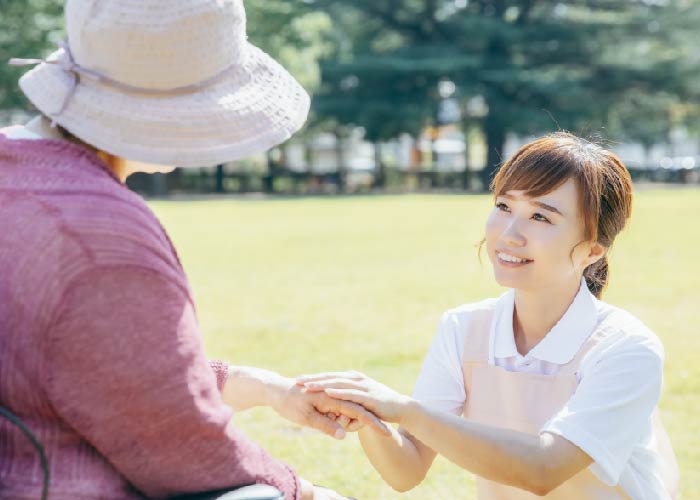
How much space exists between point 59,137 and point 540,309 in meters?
1.55

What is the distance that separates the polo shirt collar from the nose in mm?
213

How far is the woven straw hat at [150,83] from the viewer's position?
5.82 feet

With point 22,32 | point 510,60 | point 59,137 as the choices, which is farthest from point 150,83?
point 510,60

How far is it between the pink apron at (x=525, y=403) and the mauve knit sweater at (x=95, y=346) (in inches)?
48.0

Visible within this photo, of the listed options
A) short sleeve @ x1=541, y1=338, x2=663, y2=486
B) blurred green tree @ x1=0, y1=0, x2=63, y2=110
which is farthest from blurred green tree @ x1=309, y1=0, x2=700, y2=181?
short sleeve @ x1=541, y1=338, x2=663, y2=486

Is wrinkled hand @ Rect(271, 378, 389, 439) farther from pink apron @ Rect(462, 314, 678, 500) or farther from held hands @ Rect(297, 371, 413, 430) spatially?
pink apron @ Rect(462, 314, 678, 500)

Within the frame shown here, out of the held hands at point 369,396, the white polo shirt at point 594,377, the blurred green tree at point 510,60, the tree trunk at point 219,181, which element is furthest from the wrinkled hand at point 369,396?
the tree trunk at point 219,181

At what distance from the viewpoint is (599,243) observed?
284 centimetres

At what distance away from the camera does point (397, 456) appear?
2.75 m

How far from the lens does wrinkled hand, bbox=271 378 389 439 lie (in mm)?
2402

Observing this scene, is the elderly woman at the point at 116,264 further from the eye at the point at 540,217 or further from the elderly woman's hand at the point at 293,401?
the eye at the point at 540,217

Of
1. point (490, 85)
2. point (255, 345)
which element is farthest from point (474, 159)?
point (255, 345)

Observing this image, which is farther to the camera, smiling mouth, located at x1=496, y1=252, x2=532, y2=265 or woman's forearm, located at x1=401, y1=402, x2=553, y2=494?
smiling mouth, located at x1=496, y1=252, x2=532, y2=265

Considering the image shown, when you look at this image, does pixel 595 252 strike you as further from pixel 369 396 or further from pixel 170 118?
pixel 170 118
